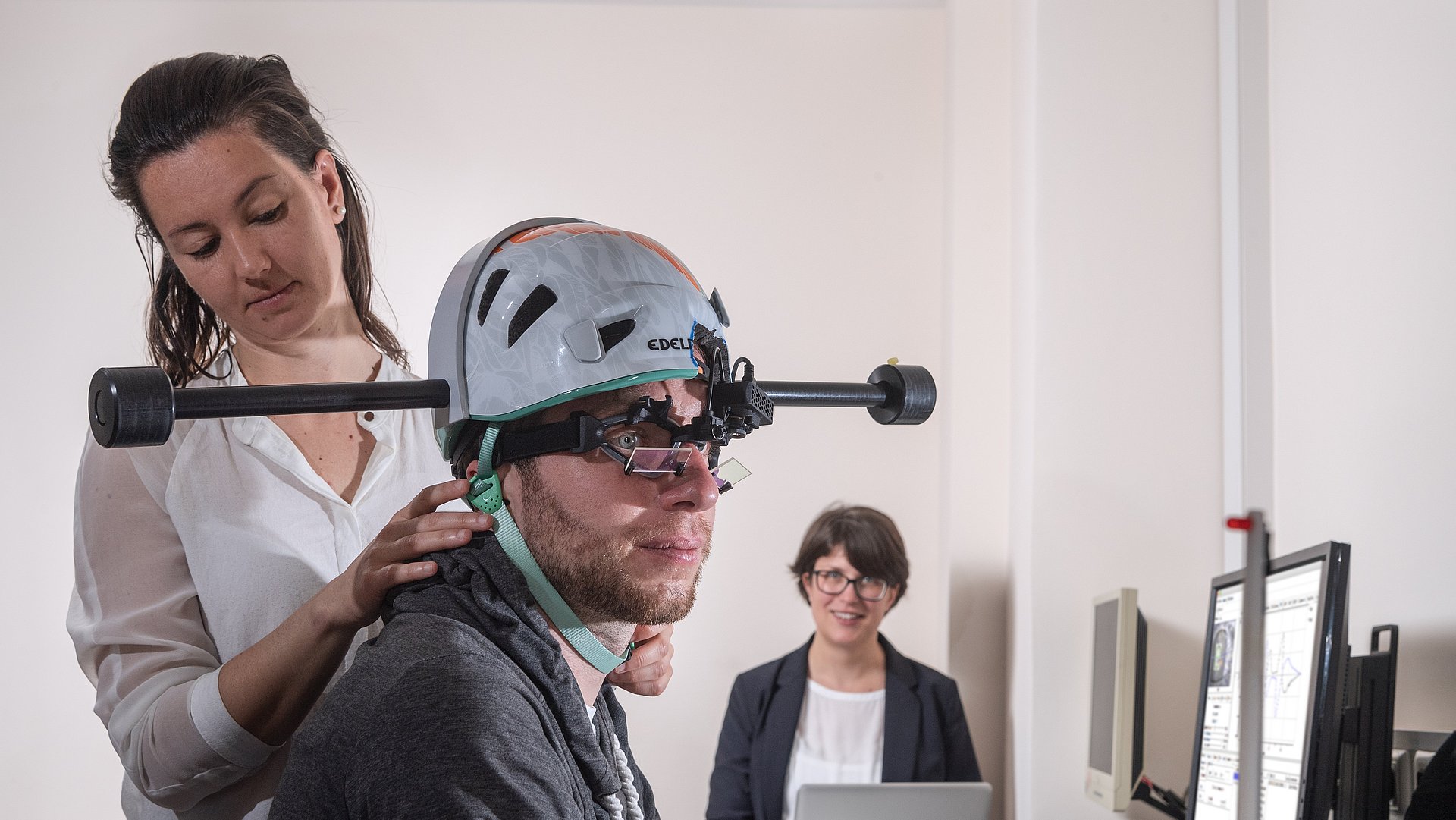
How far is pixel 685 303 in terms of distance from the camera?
1.20 meters

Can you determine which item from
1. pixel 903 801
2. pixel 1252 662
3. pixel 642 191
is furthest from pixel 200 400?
pixel 642 191

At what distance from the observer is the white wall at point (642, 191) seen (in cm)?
362

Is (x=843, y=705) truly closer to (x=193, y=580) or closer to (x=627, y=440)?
(x=193, y=580)

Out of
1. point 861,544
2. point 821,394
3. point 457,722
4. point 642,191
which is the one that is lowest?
point 457,722

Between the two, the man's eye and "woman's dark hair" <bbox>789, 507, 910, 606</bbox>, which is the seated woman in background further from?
the man's eye

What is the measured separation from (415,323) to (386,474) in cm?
236

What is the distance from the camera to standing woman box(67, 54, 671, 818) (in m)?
1.24

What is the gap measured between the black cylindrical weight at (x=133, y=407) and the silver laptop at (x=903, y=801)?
1.60 metres

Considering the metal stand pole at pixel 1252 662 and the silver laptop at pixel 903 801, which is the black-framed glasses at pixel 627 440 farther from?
the silver laptop at pixel 903 801

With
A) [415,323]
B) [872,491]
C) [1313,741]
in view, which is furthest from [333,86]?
[1313,741]

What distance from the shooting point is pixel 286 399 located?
999 mm

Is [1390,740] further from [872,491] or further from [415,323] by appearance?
[415,323]

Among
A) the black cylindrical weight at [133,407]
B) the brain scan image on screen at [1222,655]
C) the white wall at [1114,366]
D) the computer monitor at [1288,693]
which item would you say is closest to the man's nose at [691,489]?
the black cylindrical weight at [133,407]

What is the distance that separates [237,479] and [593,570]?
567 millimetres
